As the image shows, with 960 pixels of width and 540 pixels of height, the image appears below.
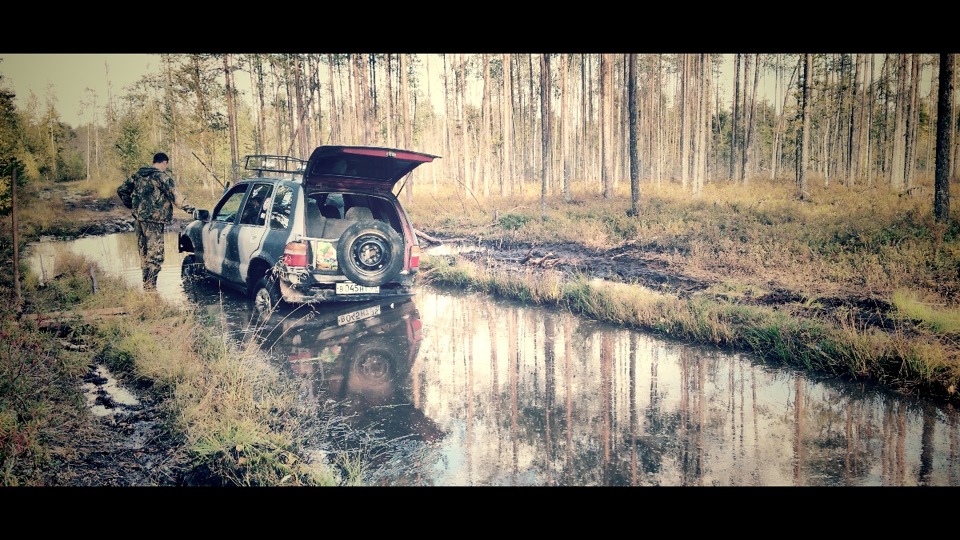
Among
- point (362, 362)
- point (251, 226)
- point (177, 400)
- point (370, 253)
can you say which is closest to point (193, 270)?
point (251, 226)

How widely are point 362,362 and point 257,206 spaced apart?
268 centimetres

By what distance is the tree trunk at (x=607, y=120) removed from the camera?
18062mm

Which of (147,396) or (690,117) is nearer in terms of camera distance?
(147,396)

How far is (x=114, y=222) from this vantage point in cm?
1111

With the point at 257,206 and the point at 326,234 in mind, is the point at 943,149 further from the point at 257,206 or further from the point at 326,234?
the point at 257,206

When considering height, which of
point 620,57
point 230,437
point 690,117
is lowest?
point 230,437

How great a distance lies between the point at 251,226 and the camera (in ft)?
20.3

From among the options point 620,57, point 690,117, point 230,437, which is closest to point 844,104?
point 690,117

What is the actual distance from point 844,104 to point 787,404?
31.4 m

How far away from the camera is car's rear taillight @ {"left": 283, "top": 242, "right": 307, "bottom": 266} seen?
223 inches

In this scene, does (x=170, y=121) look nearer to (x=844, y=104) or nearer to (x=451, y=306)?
(x=451, y=306)

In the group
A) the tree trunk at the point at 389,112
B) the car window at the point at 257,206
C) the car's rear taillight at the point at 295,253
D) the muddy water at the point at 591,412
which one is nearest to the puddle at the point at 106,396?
the muddy water at the point at 591,412

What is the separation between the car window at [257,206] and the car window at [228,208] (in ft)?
0.82
